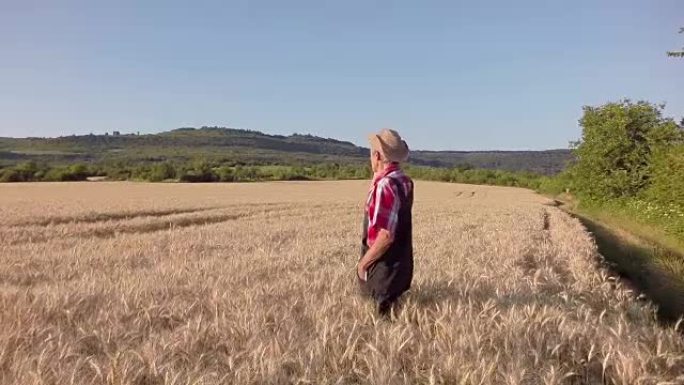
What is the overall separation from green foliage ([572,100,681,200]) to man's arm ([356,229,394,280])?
1516 inches

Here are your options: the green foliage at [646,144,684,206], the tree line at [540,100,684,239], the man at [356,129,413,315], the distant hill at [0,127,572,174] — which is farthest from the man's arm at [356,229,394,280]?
the distant hill at [0,127,572,174]

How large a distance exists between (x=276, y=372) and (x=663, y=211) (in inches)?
1012

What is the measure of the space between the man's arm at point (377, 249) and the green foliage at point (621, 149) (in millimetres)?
38519

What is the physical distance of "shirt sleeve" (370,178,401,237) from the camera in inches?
204

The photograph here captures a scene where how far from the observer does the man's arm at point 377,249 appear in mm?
5156

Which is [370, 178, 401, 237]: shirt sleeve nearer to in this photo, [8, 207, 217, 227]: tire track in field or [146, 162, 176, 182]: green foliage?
[8, 207, 217, 227]: tire track in field

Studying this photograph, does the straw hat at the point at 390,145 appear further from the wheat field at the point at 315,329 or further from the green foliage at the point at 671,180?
the green foliage at the point at 671,180

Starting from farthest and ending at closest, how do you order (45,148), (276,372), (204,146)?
(204,146) → (45,148) → (276,372)

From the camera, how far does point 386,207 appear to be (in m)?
5.20

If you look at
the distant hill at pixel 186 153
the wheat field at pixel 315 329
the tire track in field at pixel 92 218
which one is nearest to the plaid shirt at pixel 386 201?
the wheat field at pixel 315 329

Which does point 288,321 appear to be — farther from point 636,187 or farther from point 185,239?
point 636,187

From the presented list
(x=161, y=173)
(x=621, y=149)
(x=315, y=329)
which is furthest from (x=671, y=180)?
(x=161, y=173)

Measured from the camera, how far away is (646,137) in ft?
131

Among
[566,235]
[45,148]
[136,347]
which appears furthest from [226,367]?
[45,148]
